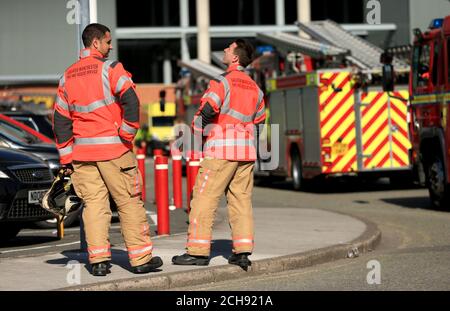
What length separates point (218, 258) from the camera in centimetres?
1077

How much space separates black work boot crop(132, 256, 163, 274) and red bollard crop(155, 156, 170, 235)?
12.2ft

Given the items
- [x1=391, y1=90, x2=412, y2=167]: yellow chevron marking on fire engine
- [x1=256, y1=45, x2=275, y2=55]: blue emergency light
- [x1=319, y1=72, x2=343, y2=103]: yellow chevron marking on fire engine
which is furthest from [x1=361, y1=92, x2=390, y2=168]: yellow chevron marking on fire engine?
[x1=256, y1=45, x2=275, y2=55]: blue emergency light

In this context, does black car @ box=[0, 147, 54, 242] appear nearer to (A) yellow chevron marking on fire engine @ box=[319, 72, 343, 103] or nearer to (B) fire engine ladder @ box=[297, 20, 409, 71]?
(A) yellow chevron marking on fire engine @ box=[319, 72, 343, 103]

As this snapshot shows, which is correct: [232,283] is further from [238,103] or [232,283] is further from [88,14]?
[88,14]

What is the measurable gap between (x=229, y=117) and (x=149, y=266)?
4.67 ft

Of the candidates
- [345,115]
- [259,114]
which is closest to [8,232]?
[259,114]

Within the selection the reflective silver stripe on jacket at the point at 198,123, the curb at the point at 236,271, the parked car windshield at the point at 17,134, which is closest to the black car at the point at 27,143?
the parked car windshield at the point at 17,134

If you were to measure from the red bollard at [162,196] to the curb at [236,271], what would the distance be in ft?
7.39

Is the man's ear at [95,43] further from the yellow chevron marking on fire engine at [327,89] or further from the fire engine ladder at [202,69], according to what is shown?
the fire engine ladder at [202,69]

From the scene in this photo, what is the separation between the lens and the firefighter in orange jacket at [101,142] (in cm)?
945

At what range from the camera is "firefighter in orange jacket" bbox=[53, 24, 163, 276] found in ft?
31.0

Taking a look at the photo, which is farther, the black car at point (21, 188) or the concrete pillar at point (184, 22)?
the concrete pillar at point (184, 22)

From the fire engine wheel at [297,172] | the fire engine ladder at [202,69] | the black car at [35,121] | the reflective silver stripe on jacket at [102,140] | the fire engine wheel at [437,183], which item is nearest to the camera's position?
the reflective silver stripe on jacket at [102,140]

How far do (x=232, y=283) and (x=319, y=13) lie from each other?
59581mm
